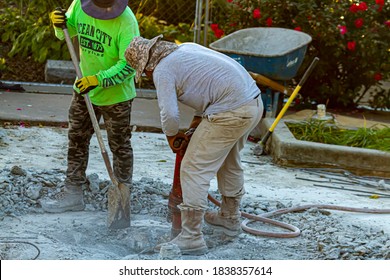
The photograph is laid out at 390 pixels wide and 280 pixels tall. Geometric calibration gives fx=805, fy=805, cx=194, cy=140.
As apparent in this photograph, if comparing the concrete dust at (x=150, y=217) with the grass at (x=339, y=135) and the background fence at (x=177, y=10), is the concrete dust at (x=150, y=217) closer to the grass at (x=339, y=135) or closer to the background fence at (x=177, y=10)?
the grass at (x=339, y=135)

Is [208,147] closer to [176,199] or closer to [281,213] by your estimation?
[176,199]

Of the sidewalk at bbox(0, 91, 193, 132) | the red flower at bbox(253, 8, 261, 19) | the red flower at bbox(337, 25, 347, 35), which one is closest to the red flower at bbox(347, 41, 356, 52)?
the red flower at bbox(337, 25, 347, 35)

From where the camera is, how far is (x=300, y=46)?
828 centimetres

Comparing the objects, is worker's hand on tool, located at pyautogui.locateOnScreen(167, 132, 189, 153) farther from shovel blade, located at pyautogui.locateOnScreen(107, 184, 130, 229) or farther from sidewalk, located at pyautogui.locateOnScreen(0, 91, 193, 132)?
sidewalk, located at pyautogui.locateOnScreen(0, 91, 193, 132)

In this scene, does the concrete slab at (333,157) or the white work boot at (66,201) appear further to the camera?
the concrete slab at (333,157)

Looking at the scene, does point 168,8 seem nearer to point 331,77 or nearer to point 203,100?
point 331,77

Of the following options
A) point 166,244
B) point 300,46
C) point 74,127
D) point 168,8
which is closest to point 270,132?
point 300,46

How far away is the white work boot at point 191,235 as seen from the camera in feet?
15.3

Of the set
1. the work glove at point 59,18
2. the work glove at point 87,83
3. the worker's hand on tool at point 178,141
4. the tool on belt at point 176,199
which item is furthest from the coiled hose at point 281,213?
the work glove at point 59,18

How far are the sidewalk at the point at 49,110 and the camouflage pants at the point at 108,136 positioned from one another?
2618 millimetres

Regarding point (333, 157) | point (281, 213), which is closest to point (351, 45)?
point (333, 157)

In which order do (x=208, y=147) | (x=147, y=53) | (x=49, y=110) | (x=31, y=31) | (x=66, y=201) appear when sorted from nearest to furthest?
(x=147, y=53) < (x=208, y=147) < (x=66, y=201) < (x=49, y=110) < (x=31, y=31)

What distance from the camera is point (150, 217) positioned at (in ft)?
17.9

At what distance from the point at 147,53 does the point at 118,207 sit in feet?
3.80
